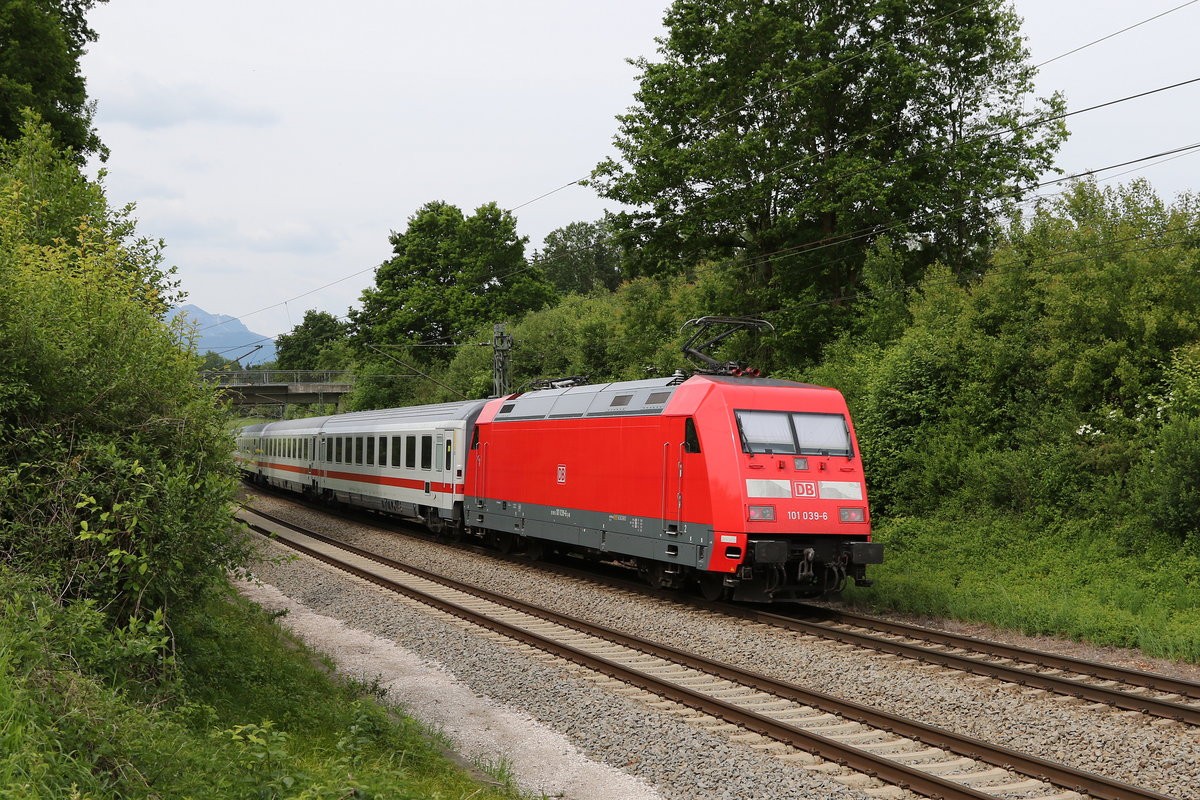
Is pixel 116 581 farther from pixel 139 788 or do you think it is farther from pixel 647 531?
pixel 647 531

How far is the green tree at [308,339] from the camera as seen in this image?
97812 millimetres

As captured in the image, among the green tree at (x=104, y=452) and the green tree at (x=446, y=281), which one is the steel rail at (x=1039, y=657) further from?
the green tree at (x=446, y=281)

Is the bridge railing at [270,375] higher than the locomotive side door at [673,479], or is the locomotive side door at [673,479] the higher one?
the bridge railing at [270,375]

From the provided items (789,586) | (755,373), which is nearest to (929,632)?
(789,586)

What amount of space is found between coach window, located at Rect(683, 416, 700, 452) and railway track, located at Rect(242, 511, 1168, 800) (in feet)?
9.29

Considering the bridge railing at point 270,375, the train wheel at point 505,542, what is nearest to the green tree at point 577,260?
the bridge railing at point 270,375

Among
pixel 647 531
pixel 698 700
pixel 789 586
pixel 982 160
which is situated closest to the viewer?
pixel 698 700

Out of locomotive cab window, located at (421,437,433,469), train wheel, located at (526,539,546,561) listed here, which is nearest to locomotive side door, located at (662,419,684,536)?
train wheel, located at (526,539,546,561)

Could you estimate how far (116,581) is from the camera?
693cm

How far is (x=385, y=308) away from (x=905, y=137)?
36.0 metres

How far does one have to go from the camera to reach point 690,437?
13820 mm

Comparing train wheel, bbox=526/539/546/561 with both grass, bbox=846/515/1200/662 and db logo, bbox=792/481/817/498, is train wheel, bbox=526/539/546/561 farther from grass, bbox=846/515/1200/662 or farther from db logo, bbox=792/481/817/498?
db logo, bbox=792/481/817/498

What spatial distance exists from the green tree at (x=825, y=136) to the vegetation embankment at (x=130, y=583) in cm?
1831

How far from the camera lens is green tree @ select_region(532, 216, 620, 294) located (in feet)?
287
